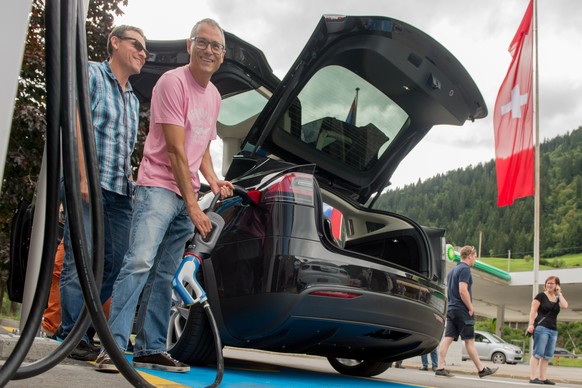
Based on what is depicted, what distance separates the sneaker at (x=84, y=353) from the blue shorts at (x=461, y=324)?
583 centimetres

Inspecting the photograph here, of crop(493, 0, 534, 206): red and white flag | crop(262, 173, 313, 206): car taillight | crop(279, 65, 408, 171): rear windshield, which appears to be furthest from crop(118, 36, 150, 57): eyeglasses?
crop(493, 0, 534, 206): red and white flag

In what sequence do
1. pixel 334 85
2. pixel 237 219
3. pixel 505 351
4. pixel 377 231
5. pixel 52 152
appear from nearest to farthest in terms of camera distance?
pixel 52 152 < pixel 237 219 < pixel 334 85 < pixel 377 231 < pixel 505 351

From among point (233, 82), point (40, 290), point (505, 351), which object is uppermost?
point (233, 82)

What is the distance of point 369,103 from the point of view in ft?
14.9

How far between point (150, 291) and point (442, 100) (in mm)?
2447

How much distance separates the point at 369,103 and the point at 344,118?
0.73 ft

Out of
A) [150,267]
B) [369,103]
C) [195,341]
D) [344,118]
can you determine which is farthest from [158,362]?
[369,103]

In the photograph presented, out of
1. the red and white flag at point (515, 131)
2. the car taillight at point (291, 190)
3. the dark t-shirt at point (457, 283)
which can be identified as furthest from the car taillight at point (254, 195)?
the red and white flag at point (515, 131)

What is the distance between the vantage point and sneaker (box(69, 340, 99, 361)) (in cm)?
347

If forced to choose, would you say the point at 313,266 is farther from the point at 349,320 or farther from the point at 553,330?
the point at 553,330

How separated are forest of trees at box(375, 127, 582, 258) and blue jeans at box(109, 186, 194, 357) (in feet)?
368

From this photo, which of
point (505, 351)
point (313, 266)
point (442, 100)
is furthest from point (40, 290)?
point (505, 351)

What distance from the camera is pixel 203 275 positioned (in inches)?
159

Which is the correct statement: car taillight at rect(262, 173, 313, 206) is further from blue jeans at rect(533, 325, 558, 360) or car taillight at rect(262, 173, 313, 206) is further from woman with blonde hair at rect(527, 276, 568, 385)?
blue jeans at rect(533, 325, 558, 360)
